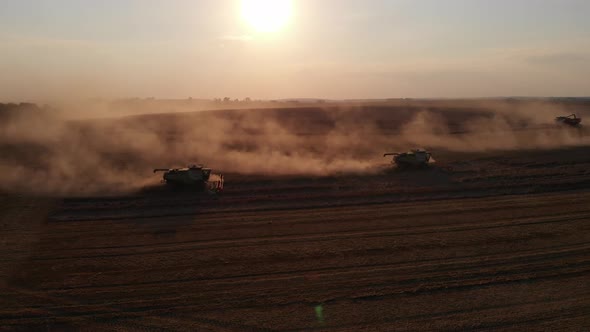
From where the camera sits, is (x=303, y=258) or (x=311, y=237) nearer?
(x=303, y=258)

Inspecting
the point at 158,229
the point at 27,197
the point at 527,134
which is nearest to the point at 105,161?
the point at 27,197

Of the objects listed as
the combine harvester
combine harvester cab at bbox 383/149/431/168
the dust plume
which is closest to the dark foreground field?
the combine harvester

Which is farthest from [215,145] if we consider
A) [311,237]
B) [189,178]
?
[311,237]

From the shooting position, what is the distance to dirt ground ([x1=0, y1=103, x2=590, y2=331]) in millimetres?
11242

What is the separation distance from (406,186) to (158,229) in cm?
1246

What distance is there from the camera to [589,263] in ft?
45.6

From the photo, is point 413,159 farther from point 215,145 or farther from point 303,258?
point 215,145

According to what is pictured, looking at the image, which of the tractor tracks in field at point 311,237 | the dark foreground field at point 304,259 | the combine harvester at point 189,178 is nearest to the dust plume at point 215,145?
the combine harvester at point 189,178

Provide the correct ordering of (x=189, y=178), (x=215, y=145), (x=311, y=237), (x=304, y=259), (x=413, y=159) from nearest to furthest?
(x=304, y=259) → (x=311, y=237) → (x=189, y=178) → (x=413, y=159) → (x=215, y=145)

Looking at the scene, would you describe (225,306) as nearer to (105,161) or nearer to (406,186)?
(406,186)

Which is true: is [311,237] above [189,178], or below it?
below

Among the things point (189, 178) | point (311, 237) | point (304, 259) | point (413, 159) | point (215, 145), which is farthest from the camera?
point (215, 145)

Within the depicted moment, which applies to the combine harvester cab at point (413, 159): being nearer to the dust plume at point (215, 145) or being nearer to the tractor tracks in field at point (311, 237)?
the dust plume at point (215, 145)

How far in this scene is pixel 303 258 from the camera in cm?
1469
